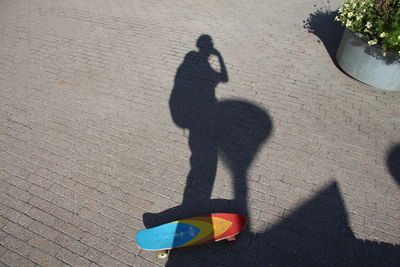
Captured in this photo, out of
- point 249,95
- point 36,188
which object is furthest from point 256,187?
point 36,188

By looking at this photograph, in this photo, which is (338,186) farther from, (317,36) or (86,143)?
(317,36)

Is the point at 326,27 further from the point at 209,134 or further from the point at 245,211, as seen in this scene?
the point at 245,211

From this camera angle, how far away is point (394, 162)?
4.41 meters

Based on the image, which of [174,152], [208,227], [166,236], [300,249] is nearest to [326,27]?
[174,152]

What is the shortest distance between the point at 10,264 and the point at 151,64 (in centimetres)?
460

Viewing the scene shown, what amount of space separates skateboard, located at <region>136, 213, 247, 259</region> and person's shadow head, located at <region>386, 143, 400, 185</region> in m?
2.52

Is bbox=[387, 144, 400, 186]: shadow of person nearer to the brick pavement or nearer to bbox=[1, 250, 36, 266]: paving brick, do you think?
the brick pavement

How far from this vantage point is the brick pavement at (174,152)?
11.8 feet

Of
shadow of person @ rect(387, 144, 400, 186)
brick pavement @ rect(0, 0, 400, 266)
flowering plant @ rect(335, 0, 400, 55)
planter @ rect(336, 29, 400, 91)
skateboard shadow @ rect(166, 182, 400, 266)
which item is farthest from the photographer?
planter @ rect(336, 29, 400, 91)

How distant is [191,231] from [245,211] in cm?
83

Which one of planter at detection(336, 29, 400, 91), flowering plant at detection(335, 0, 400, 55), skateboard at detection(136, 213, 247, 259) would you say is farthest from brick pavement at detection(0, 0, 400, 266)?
flowering plant at detection(335, 0, 400, 55)

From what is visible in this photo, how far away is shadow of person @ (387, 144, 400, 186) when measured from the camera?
4.24 meters

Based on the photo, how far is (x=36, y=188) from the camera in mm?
4207

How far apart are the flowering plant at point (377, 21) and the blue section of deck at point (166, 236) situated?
4.63 metres
